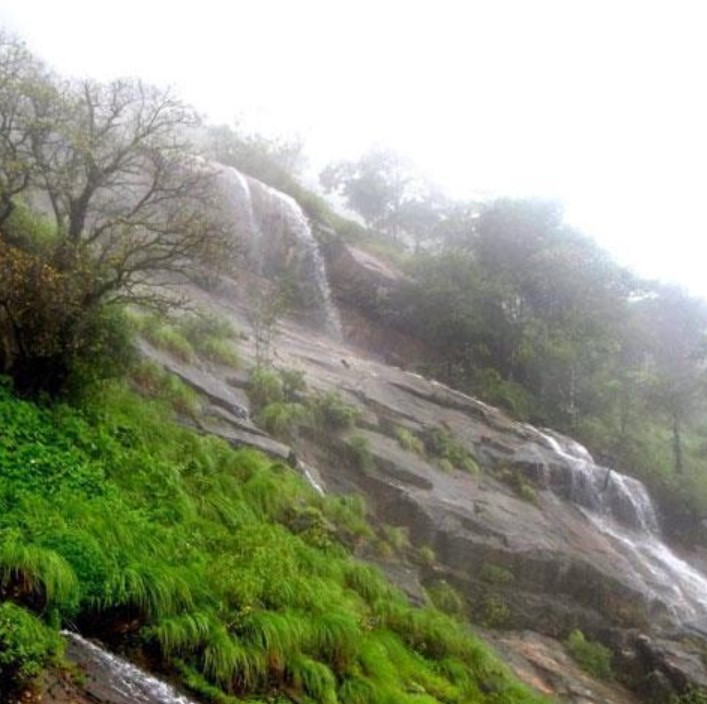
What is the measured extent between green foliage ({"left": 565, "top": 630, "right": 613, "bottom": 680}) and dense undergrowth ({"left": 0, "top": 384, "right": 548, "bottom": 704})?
13.4ft

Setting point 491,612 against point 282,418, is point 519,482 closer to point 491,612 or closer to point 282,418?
point 491,612

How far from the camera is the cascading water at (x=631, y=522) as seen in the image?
18.9 metres

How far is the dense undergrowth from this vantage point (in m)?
6.86

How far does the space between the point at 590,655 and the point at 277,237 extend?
19.6 meters

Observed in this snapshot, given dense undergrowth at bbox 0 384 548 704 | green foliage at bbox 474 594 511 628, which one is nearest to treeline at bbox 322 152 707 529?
green foliage at bbox 474 594 511 628

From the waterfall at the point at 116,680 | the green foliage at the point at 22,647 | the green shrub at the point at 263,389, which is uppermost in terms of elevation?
the green shrub at the point at 263,389

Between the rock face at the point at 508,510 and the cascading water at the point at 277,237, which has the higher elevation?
the cascading water at the point at 277,237

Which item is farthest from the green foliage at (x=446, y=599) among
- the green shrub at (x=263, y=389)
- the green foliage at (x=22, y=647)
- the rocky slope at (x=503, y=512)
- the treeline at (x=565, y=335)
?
the treeline at (x=565, y=335)

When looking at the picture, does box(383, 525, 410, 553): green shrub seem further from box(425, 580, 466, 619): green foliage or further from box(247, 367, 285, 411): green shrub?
box(247, 367, 285, 411): green shrub

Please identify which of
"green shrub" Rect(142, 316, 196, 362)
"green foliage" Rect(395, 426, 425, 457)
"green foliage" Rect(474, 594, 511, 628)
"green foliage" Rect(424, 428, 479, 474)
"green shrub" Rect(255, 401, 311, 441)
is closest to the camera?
"green foliage" Rect(474, 594, 511, 628)

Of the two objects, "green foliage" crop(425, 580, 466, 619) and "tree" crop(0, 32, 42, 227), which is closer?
"tree" crop(0, 32, 42, 227)

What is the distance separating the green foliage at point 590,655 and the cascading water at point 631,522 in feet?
10.5

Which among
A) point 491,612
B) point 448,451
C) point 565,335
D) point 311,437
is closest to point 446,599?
point 491,612

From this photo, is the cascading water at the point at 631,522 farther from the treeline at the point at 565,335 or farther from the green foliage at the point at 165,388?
the green foliage at the point at 165,388
